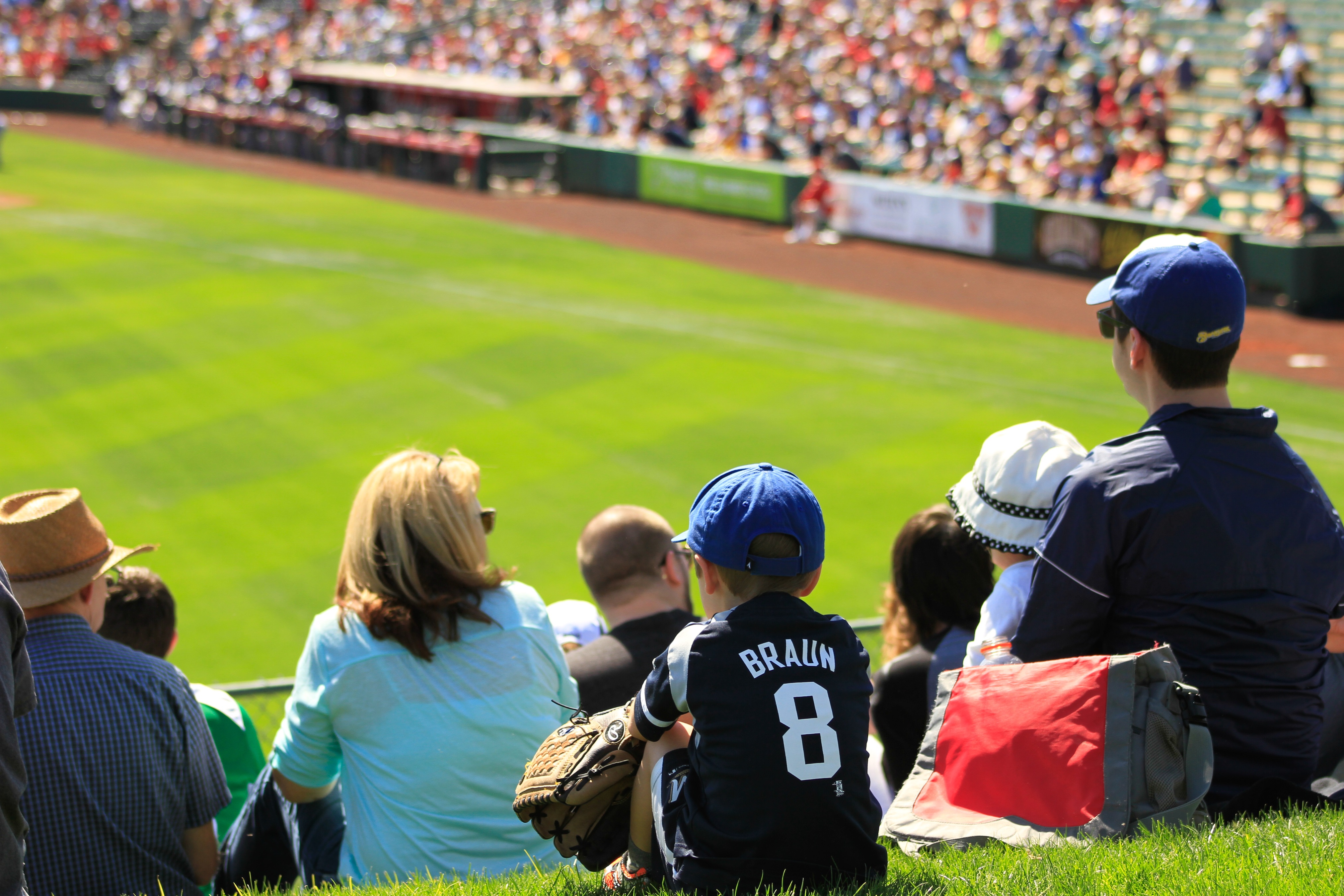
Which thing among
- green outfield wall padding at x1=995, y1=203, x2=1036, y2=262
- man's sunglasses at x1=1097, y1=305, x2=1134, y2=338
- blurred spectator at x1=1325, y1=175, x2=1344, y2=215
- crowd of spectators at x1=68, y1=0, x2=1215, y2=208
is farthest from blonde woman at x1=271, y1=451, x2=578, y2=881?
green outfield wall padding at x1=995, y1=203, x2=1036, y2=262

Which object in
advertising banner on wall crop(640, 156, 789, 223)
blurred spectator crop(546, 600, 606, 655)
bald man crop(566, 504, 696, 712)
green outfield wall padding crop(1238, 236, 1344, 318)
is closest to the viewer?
bald man crop(566, 504, 696, 712)

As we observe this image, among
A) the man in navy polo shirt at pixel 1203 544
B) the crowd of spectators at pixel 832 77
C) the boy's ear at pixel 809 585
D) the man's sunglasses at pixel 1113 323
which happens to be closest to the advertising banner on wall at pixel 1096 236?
the crowd of spectators at pixel 832 77

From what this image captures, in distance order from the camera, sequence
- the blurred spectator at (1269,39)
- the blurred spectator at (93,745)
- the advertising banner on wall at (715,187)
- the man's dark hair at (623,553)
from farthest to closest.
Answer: the advertising banner on wall at (715,187), the blurred spectator at (1269,39), the man's dark hair at (623,553), the blurred spectator at (93,745)

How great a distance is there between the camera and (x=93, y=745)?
3709mm

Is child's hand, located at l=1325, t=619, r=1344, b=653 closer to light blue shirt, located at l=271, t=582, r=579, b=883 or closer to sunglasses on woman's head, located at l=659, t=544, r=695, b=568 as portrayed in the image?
sunglasses on woman's head, located at l=659, t=544, r=695, b=568

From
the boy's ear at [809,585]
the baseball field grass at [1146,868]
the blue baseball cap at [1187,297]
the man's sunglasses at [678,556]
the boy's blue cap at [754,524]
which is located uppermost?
the blue baseball cap at [1187,297]

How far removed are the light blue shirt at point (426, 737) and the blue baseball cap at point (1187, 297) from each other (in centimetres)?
197

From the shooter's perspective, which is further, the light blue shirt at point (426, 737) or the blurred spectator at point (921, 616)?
the blurred spectator at point (921, 616)

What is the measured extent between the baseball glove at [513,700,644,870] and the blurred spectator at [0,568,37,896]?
3.55 ft

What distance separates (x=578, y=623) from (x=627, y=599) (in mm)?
774

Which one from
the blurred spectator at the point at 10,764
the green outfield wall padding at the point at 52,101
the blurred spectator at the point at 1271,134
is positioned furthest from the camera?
the green outfield wall padding at the point at 52,101

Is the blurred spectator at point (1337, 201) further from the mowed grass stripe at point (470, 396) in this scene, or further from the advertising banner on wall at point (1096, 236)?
the mowed grass stripe at point (470, 396)

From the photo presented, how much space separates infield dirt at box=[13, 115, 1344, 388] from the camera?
61.9 ft

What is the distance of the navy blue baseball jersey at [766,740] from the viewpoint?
9.75 feet
